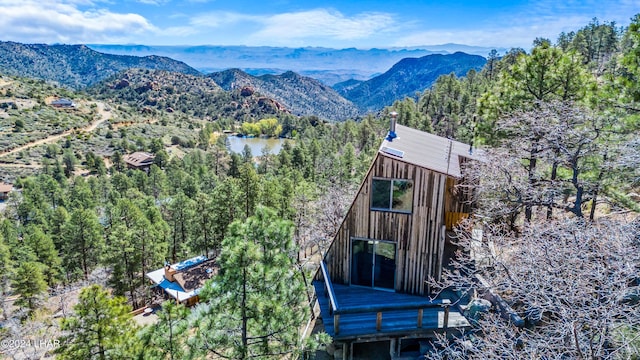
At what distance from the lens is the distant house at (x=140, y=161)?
67.0m

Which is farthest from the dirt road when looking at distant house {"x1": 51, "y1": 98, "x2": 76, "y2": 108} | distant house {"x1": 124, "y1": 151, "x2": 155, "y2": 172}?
distant house {"x1": 124, "y1": 151, "x2": 155, "y2": 172}

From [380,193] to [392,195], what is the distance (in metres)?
0.33

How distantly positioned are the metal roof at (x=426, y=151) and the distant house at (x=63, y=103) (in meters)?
116

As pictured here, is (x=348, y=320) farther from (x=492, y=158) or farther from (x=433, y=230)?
(x=492, y=158)

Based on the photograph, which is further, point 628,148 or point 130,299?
point 130,299

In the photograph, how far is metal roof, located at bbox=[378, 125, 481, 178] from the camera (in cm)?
942

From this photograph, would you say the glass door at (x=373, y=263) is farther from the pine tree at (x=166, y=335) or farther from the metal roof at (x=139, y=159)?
the metal roof at (x=139, y=159)

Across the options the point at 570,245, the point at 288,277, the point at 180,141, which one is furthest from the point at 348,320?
the point at 180,141

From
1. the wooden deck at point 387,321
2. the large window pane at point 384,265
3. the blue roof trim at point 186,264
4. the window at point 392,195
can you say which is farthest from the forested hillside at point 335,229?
the window at point 392,195

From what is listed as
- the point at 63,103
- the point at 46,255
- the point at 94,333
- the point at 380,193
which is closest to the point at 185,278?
the point at 46,255

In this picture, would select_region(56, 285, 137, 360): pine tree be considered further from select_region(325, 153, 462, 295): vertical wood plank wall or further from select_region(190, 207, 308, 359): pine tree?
select_region(325, 153, 462, 295): vertical wood plank wall

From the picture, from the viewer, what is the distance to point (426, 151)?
10648 millimetres

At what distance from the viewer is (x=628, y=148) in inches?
274

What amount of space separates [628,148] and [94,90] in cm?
18957
